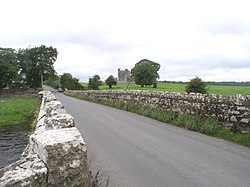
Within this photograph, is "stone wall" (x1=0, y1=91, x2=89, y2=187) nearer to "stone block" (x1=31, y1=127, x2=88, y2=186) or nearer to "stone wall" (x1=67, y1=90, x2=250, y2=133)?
"stone block" (x1=31, y1=127, x2=88, y2=186)

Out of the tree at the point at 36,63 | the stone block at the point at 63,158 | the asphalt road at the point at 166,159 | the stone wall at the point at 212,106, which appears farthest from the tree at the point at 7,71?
the stone block at the point at 63,158

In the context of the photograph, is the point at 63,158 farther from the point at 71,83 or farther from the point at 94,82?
the point at 71,83

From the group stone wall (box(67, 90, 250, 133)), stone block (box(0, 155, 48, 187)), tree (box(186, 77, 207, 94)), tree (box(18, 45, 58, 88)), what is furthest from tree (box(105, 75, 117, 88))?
stone block (box(0, 155, 48, 187))

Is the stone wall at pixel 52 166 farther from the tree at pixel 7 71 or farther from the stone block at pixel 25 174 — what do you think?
the tree at pixel 7 71

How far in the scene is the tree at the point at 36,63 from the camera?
287 feet

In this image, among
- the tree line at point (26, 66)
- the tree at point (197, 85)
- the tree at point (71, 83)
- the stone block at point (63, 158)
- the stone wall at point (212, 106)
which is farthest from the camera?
the tree at point (71, 83)

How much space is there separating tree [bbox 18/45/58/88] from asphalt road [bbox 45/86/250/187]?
265 feet

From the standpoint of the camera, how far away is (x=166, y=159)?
7.00 meters

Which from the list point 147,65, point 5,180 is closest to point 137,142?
point 5,180

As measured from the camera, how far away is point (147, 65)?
79.6m

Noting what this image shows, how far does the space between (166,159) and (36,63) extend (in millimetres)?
87098

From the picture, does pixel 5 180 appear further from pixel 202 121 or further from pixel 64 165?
pixel 202 121

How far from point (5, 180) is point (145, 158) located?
4.44 meters

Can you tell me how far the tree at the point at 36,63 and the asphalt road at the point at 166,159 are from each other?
8074cm
